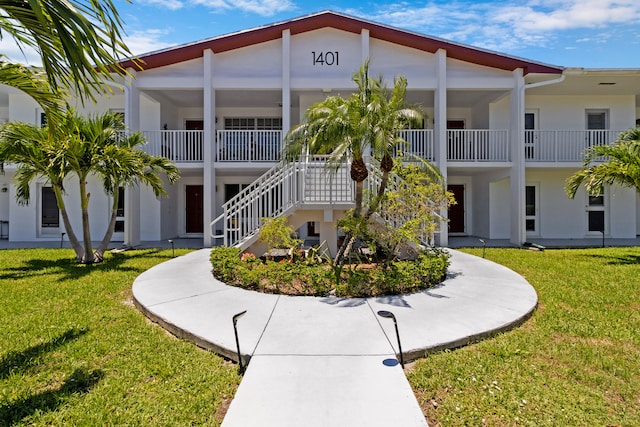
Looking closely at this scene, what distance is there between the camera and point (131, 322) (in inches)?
202

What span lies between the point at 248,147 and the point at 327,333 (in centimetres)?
1089

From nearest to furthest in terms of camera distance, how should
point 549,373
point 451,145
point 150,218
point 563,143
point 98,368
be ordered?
1. point 549,373
2. point 98,368
3. point 451,145
4. point 563,143
5. point 150,218

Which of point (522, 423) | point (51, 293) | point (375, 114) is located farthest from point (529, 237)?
point (51, 293)

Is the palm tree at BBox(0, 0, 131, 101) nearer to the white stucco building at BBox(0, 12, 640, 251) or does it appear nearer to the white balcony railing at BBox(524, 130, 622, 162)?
the white stucco building at BBox(0, 12, 640, 251)

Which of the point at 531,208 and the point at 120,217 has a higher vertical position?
the point at 531,208

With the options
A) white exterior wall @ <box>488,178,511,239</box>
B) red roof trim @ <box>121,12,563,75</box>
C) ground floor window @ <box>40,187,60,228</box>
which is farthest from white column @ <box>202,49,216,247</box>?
white exterior wall @ <box>488,178,511,239</box>

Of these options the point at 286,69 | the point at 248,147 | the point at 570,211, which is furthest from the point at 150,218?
the point at 570,211

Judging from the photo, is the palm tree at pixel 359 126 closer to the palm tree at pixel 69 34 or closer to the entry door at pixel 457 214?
the palm tree at pixel 69 34

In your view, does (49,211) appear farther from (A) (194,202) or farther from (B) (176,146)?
(B) (176,146)

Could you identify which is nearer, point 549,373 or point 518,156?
point 549,373

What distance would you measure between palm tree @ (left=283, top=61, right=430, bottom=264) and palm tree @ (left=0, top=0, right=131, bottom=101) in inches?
167

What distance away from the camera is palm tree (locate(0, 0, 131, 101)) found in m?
2.52

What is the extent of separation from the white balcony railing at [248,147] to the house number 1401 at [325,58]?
115 inches

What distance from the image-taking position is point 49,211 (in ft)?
48.9
